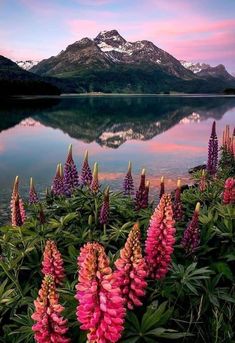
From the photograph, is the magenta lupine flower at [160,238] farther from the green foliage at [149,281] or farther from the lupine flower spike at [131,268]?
the lupine flower spike at [131,268]

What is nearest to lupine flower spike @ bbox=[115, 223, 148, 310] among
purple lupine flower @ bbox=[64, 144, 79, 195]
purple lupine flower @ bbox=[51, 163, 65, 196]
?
purple lupine flower @ bbox=[51, 163, 65, 196]

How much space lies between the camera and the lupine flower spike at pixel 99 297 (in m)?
3.29

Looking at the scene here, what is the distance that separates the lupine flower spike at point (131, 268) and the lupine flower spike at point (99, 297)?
0.74 metres

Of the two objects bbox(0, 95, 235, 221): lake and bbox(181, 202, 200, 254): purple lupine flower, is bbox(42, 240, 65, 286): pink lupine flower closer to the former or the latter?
bbox(181, 202, 200, 254): purple lupine flower

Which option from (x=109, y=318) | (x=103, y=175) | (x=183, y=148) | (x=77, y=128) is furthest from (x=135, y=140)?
(x=109, y=318)

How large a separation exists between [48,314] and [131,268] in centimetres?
106

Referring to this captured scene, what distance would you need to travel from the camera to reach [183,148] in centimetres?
5000

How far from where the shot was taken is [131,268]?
14.1 feet

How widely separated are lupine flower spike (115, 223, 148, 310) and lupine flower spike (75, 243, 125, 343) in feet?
2.41

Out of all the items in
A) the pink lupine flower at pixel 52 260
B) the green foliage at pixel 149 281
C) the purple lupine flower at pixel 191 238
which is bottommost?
the green foliage at pixel 149 281

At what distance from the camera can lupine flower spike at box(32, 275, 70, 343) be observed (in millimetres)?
3484

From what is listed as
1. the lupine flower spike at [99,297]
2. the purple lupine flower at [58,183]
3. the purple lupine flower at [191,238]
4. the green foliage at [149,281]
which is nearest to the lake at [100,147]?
the purple lupine flower at [58,183]

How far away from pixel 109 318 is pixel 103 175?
28.2m

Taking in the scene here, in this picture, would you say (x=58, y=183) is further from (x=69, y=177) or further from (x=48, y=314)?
(x=48, y=314)
